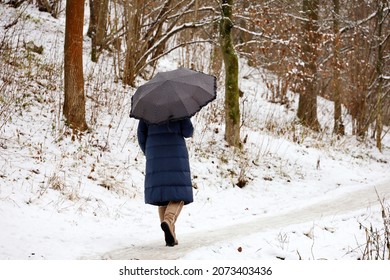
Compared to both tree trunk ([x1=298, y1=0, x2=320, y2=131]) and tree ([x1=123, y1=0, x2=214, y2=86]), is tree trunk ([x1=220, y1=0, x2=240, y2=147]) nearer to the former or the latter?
tree ([x1=123, y1=0, x2=214, y2=86])

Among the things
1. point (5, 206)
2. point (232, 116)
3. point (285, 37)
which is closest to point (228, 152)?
point (232, 116)

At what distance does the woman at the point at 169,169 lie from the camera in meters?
5.09

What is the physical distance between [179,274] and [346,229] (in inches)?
122

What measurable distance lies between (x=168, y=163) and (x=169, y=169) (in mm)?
71

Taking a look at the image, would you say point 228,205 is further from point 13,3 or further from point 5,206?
point 13,3

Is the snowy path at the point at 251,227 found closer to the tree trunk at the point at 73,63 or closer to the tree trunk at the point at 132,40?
the tree trunk at the point at 73,63

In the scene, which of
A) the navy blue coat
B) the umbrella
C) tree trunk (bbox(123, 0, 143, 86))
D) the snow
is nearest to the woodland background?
tree trunk (bbox(123, 0, 143, 86))

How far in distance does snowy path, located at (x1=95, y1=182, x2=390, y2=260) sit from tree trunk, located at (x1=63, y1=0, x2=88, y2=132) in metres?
3.88

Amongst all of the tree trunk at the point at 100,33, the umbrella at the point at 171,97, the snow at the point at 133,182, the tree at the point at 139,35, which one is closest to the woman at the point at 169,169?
the umbrella at the point at 171,97

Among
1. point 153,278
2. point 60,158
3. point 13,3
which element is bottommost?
point 153,278

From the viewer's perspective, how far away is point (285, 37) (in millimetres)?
10969

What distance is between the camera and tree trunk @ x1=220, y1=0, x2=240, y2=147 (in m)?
10.1

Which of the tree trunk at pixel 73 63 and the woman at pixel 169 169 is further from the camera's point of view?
the tree trunk at pixel 73 63

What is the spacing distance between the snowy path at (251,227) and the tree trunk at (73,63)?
3.88 m
